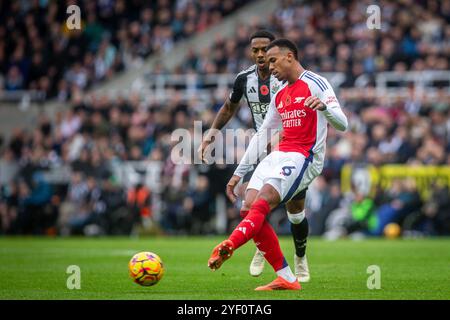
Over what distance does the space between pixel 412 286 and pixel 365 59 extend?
1651 centimetres

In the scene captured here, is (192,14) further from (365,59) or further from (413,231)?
(413,231)

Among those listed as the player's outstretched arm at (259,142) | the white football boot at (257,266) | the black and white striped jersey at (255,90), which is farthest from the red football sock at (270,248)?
the black and white striped jersey at (255,90)

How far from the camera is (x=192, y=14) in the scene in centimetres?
3128

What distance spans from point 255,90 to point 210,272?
2459 mm

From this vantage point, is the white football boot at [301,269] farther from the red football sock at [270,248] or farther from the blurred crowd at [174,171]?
the blurred crowd at [174,171]

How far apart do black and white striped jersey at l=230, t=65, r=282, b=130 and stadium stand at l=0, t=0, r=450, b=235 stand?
11047 millimetres

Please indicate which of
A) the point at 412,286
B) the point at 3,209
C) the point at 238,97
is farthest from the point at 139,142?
the point at 412,286

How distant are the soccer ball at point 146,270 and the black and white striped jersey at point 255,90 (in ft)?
9.19

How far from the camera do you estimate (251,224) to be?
9250 mm

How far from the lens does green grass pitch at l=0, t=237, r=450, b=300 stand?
30.9ft

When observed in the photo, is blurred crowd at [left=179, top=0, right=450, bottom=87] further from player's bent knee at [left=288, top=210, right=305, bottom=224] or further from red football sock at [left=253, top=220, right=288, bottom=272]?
red football sock at [left=253, top=220, right=288, bottom=272]
